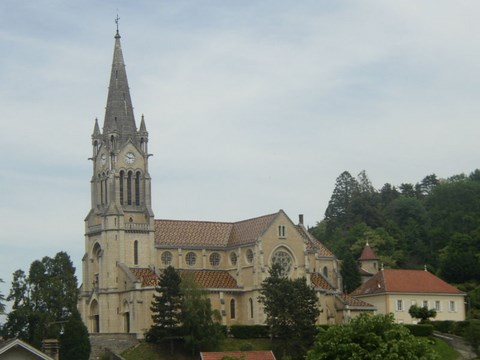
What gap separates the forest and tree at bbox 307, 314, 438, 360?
53.1m

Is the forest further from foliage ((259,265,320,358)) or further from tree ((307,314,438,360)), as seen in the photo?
tree ((307,314,438,360))

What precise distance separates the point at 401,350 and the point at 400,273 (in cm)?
4928

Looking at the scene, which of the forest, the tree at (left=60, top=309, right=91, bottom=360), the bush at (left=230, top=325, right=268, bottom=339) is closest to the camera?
the tree at (left=60, top=309, right=91, bottom=360)

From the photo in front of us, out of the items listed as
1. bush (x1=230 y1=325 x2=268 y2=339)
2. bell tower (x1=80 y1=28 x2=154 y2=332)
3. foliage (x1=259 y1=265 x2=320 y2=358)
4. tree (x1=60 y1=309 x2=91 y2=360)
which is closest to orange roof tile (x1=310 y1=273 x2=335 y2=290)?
bush (x1=230 y1=325 x2=268 y2=339)

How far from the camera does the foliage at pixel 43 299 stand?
8969 centimetres

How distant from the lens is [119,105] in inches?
4149

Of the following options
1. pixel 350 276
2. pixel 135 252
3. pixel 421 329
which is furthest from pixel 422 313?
pixel 135 252

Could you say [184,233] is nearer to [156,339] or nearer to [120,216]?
[120,216]

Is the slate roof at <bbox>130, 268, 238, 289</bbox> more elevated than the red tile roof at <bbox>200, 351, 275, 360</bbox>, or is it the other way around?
the slate roof at <bbox>130, 268, 238, 289</bbox>

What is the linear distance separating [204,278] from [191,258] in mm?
2941

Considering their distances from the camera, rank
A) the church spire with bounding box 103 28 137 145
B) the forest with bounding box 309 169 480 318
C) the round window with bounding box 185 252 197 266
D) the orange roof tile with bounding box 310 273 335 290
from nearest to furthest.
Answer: the church spire with bounding box 103 28 137 145, the round window with bounding box 185 252 197 266, the orange roof tile with bounding box 310 273 335 290, the forest with bounding box 309 169 480 318

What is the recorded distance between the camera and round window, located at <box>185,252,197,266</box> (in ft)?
346

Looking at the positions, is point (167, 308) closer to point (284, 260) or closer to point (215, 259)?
point (215, 259)

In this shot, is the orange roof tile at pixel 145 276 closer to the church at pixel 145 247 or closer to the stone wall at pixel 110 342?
the church at pixel 145 247
